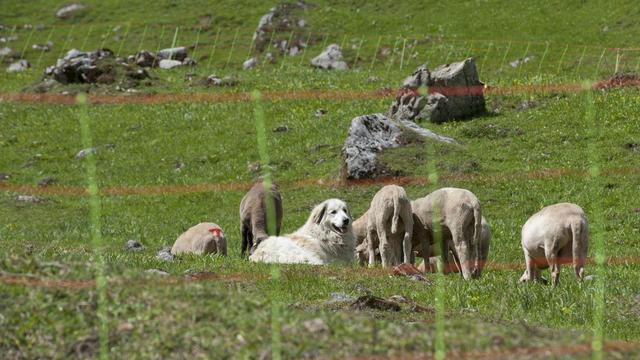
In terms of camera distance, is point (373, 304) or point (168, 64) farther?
point (168, 64)

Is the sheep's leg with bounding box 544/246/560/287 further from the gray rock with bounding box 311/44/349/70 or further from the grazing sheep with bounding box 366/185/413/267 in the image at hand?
the gray rock with bounding box 311/44/349/70

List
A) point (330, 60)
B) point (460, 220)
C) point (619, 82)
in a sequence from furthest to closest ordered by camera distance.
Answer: point (330, 60)
point (619, 82)
point (460, 220)

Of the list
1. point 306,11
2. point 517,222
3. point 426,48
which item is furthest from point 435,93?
point 306,11

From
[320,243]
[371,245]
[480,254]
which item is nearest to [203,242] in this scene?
[320,243]

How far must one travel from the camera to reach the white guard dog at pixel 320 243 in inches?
744

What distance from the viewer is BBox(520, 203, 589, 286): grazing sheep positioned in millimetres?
16219

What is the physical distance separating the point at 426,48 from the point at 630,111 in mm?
22679

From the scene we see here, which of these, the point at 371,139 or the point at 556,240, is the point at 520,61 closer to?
the point at 371,139

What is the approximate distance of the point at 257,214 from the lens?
74.9 feet

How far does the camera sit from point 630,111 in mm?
32125

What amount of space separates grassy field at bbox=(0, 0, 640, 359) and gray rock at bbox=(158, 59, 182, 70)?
144 centimetres

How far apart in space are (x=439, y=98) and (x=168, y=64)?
2139 cm

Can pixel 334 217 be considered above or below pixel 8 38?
above

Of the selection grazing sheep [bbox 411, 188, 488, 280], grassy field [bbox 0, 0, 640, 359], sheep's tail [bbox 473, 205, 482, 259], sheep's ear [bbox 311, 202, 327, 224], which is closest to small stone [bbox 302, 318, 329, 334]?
grassy field [bbox 0, 0, 640, 359]
